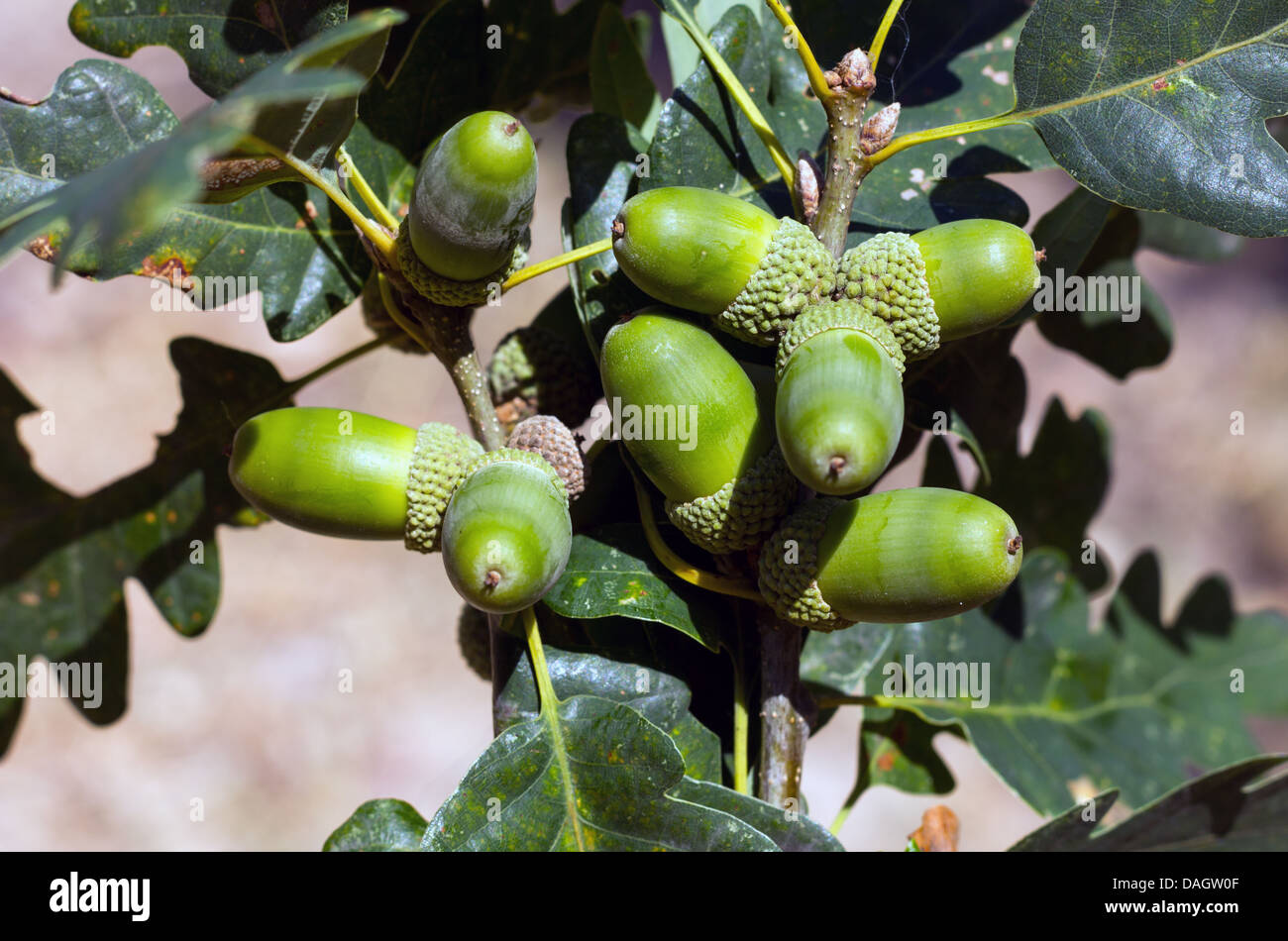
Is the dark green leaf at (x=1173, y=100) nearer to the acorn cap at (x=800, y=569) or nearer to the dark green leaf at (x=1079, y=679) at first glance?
the acorn cap at (x=800, y=569)

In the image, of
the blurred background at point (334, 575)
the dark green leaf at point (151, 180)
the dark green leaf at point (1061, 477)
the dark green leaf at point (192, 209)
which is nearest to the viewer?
the dark green leaf at point (151, 180)

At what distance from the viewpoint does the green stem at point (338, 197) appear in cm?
85

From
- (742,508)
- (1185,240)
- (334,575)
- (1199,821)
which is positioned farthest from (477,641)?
(334,575)

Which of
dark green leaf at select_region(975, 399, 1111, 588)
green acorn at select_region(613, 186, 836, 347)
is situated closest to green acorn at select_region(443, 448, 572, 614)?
green acorn at select_region(613, 186, 836, 347)

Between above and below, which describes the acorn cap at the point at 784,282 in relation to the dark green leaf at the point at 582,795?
above

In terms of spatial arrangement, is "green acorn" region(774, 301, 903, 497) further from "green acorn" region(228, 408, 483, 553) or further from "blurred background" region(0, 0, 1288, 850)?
"blurred background" region(0, 0, 1288, 850)

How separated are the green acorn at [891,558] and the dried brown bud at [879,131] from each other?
32 centimetres

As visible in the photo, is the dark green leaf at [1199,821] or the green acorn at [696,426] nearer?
the green acorn at [696,426]

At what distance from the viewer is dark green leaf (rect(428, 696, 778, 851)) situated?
3.07ft

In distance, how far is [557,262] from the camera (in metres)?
0.98

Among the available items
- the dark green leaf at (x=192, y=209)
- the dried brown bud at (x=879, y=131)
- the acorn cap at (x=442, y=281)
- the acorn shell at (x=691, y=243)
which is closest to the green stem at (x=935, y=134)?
the dried brown bud at (x=879, y=131)

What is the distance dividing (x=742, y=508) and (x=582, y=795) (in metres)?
0.33

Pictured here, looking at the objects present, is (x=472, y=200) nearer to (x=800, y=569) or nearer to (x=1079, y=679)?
(x=800, y=569)
